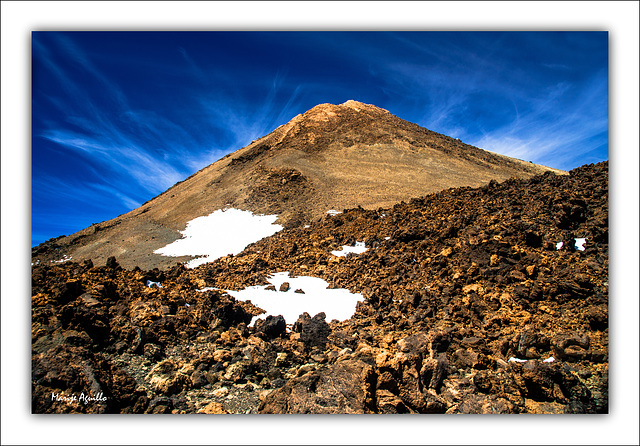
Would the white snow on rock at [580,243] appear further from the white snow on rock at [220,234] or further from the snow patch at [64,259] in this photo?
the snow patch at [64,259]

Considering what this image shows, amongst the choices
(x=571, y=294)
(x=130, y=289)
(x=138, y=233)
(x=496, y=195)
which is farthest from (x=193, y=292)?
(x=138, y=233)

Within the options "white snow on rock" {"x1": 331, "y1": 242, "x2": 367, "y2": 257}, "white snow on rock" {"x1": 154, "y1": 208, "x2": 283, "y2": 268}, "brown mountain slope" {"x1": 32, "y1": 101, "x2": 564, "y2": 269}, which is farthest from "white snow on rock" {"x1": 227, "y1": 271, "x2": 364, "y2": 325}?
"brown mountain slope" {"x1": 32, "y1": 101, "x2": 564, "y2": 269}

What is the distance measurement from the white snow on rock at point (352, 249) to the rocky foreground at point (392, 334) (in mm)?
2004

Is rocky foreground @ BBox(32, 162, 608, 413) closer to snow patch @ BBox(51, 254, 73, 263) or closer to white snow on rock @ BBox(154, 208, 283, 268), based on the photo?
white snow on rock @ BBox(154, 208, 283, 268)

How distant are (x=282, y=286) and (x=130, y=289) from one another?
393 cm

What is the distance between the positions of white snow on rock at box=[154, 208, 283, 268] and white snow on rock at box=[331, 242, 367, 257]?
24.3ft

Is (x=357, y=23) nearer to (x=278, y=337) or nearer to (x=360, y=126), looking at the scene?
(x=278, y=337)

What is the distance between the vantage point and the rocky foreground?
4.05 metres

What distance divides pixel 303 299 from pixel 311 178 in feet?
68.6

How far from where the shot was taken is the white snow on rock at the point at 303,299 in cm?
809

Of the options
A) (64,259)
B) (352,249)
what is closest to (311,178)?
(352,249)

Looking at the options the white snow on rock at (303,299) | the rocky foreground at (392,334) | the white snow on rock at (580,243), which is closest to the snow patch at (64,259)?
the rocky foreground at (392,334)

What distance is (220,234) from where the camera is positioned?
21.7 metres

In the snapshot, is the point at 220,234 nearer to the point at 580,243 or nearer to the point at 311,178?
the point at 311,178
